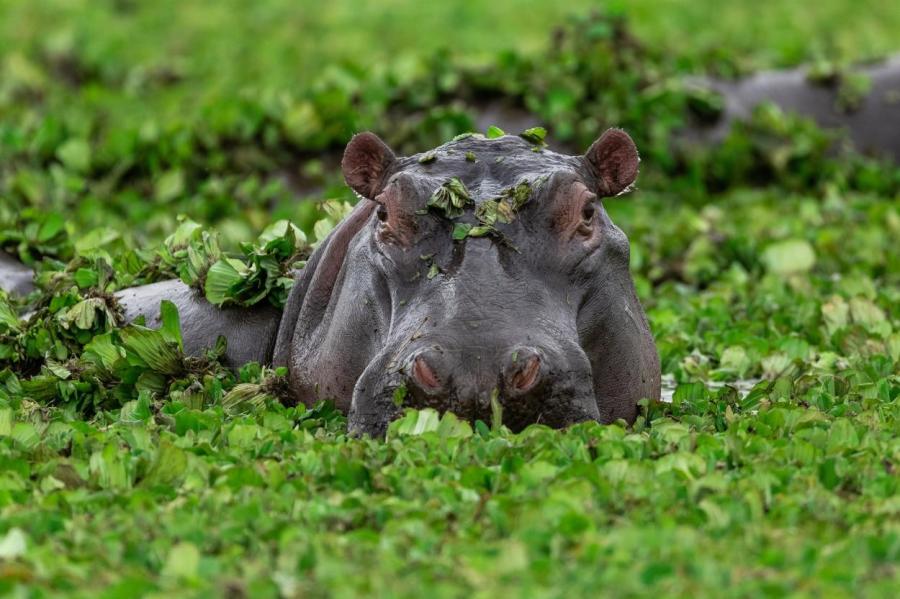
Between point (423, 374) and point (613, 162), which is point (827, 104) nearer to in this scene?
point (613, 162)

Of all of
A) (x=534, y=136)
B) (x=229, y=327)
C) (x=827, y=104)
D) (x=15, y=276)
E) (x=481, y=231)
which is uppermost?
(x=534, y=136)

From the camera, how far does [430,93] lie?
14.1m

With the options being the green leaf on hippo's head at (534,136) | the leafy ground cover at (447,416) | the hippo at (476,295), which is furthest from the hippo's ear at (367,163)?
the leafy ground cover at (447,416)

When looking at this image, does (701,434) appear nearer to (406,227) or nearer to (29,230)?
(406,227)

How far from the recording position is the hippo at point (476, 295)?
17.9 feet

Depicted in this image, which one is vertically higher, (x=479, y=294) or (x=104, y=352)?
(x=479, y=294)

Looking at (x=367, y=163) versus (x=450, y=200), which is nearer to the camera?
(x=450, y=200)

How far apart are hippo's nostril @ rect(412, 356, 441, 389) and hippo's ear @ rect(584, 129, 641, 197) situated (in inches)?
54.0

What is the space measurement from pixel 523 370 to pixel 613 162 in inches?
53.5

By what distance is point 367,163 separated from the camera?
6.42m

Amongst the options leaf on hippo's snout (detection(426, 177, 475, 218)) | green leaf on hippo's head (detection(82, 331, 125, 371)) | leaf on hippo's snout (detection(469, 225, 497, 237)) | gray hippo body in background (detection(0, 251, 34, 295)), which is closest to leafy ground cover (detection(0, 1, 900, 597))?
green leaf on hippo's head (detection(82, 331, 125, 371))

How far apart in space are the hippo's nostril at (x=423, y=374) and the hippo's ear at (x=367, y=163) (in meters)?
1.17

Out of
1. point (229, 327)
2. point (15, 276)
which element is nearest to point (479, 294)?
point (229, 327)

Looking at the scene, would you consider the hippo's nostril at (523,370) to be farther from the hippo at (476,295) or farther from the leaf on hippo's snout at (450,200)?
the leaf on hippo's snout at (450,200)
